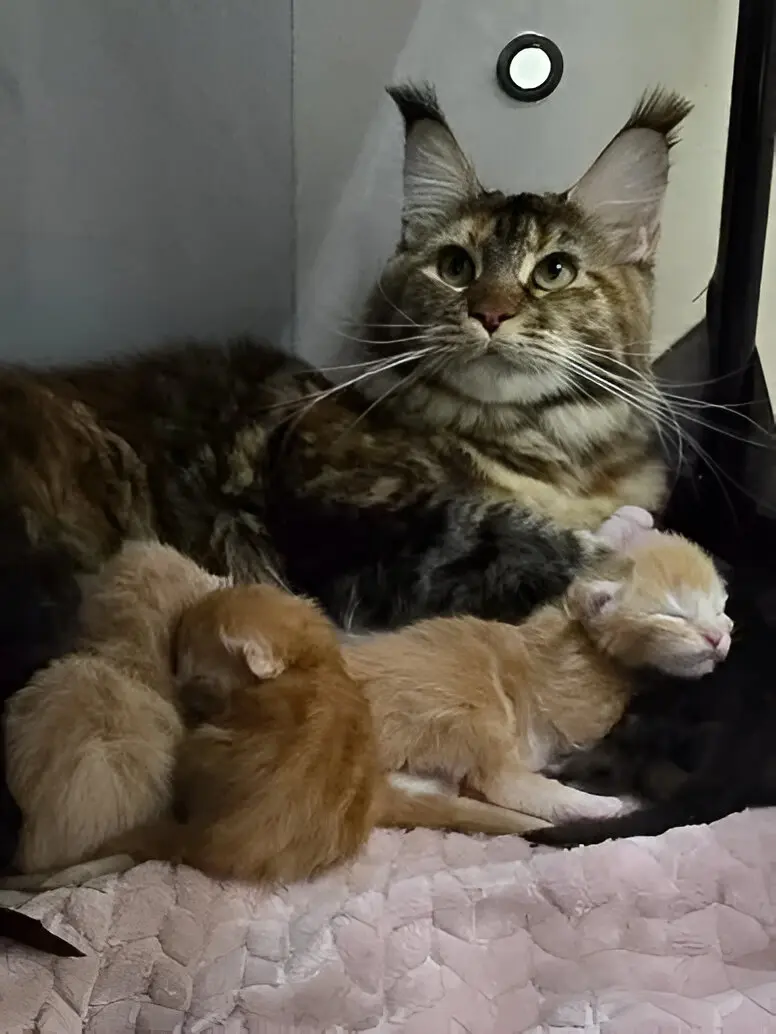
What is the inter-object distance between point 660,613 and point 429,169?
0.65 m

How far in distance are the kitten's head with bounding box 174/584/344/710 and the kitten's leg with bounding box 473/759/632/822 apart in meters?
0.19

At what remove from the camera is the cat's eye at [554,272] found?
1315mm

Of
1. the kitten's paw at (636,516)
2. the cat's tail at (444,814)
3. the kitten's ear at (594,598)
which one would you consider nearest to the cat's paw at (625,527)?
the kitten's paw at (636,516)

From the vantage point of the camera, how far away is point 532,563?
1.23 meters

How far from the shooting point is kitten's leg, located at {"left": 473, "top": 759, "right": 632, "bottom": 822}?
1.03m

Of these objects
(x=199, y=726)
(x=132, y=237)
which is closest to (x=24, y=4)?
(x=132, y=237)

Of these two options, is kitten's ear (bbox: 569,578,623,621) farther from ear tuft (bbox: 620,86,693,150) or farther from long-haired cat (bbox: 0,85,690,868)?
ear tuft (bbox: 620,86,693,150)

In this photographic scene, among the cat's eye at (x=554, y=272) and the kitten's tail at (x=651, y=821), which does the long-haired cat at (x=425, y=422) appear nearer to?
the cat's eye at (x=554, y=272)

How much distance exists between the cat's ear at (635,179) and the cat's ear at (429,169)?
14 cm

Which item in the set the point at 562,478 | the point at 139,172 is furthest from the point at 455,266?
the point at 139,172

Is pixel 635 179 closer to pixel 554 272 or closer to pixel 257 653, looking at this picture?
pixel 554 272

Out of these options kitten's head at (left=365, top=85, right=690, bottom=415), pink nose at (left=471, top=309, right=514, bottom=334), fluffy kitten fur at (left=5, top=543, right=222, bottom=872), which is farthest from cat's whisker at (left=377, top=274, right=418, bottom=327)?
fluffy kitten fur at (left=5, top=543, right=222, bottom=872)

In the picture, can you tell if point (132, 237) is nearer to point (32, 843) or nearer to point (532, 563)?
point (532, 563)

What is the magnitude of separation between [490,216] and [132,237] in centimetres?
44
